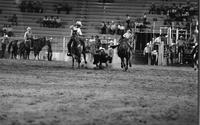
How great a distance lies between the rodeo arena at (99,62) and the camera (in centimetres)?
806

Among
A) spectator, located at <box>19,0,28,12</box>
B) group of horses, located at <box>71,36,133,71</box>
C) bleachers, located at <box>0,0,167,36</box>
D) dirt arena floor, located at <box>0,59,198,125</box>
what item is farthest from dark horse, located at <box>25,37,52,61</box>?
dirt arena floor, located at <box>0,59,198,125</box>

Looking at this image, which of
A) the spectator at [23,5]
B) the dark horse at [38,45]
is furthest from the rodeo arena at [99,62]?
the spectator at [23,5]

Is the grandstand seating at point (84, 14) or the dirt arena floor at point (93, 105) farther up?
the grandstand seating at point (84, 14)

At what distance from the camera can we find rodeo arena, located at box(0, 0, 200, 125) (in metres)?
8.06

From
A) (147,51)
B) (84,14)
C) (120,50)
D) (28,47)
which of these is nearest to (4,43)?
(28,47)

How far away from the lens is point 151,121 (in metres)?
7.12

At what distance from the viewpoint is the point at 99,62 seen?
23625mm

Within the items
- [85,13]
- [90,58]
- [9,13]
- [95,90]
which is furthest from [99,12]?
[95,90]

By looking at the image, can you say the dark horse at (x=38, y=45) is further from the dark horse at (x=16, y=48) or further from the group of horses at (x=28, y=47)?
the dark horse at (x=16, y=48)

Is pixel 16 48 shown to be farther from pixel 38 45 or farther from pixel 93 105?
pixel 93 105

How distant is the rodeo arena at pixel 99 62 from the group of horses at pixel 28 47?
0.26ft

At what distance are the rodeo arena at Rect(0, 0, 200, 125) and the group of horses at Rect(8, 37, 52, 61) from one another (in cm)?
8

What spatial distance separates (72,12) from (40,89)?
103 ft

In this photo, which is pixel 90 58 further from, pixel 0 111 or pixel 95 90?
pixel 0 111
